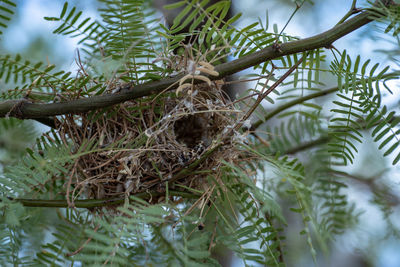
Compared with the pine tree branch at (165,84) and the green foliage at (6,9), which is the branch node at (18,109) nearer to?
the pine tree branch at (165,84)

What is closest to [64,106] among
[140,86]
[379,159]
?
[140,86]

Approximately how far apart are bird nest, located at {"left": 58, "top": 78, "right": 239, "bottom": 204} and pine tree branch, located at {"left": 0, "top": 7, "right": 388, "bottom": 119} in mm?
56

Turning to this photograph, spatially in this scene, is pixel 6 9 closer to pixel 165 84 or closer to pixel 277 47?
pixel 165 84

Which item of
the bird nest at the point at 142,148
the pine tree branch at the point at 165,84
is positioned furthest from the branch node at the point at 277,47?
the bird nest at the point at 142,148

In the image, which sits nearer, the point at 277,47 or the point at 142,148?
the point at 277,47

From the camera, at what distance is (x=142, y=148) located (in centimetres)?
70

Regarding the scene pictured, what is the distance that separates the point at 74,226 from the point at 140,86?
15.9 inches

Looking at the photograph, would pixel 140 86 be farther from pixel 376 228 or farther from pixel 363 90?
pixel 376 228

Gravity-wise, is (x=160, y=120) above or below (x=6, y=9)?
below

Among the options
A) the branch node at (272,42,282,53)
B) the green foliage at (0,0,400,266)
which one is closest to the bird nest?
the green foliage at (0,0,400,266)

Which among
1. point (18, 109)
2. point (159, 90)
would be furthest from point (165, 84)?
point (18, 109)

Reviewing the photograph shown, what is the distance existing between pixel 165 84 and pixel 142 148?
0.15 metres

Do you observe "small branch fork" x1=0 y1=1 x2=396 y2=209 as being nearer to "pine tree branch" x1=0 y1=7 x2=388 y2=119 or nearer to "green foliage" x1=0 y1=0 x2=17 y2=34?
"pine tree branch" x1=0 y1=7 x2=388 y2=119

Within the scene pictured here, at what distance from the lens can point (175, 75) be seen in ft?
2.03
